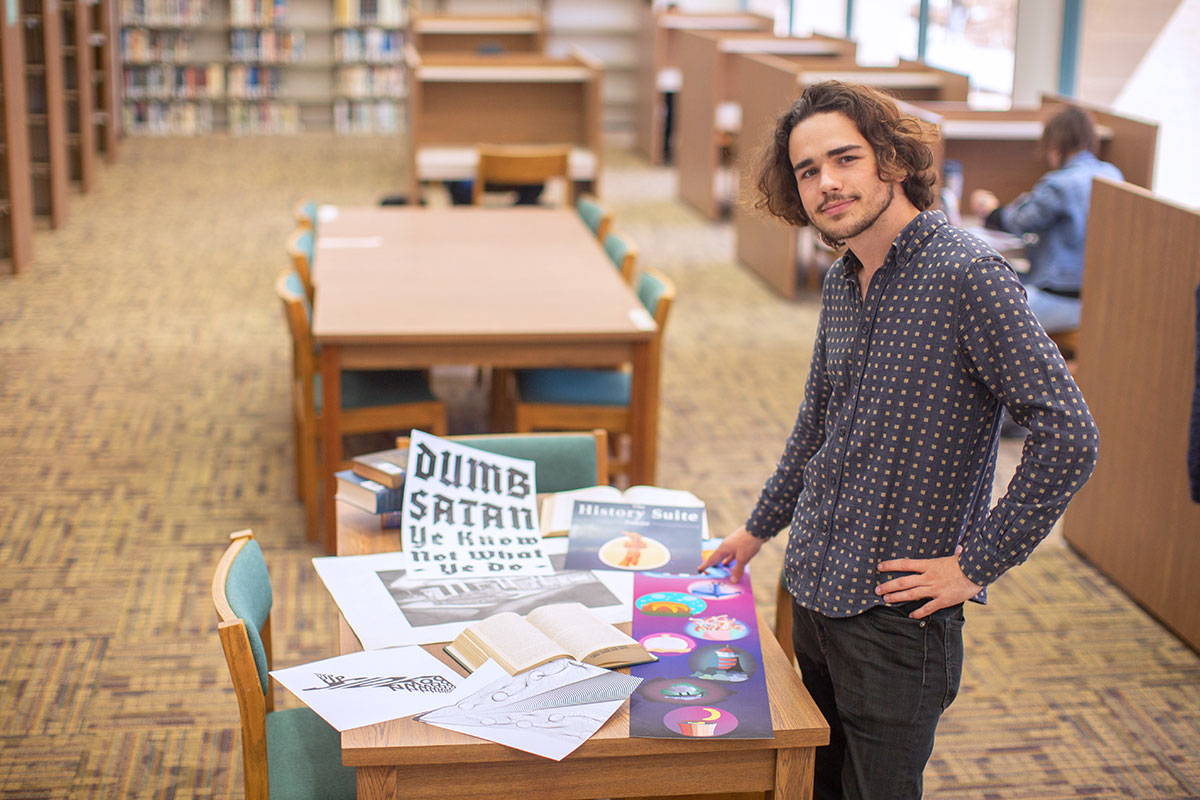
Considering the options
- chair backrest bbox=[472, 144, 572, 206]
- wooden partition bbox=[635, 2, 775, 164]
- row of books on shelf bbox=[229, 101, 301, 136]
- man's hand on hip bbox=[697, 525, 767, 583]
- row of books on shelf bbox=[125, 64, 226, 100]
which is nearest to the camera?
man's hand on hip bbox=[697, 525, 767, 583]

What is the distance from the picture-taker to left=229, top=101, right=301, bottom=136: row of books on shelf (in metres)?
12.5

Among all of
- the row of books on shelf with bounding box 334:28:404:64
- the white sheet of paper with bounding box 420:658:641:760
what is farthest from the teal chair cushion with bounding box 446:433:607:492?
the row of books on shelf with bounding box 334:28:404:64

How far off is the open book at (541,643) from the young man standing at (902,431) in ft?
0.96

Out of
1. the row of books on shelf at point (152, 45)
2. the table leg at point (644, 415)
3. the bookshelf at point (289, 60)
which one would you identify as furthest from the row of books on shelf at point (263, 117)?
the table leg at point (644, 415)

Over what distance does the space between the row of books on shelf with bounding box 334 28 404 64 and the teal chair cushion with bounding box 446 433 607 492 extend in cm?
1086

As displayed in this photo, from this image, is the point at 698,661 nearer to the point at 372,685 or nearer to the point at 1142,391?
the point at 372,685

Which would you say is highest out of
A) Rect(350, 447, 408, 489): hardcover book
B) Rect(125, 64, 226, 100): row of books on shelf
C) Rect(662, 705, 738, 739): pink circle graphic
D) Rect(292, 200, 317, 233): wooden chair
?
Rect(125, 64, 226, 100): row of books on shelf

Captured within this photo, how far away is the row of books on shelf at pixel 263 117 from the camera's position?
12.5m

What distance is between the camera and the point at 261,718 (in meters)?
1.79

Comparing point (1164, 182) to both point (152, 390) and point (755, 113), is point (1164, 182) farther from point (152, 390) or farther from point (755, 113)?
point (152, 390)

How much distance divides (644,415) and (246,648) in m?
2.18

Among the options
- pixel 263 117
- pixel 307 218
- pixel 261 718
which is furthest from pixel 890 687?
pixel 263 117

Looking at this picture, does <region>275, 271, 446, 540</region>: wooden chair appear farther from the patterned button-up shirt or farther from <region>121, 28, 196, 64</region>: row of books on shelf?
<region>121, 28, 196, 64</region>: row of books on shelf

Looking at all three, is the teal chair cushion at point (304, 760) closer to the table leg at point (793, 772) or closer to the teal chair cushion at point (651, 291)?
the table leg at point (793, 772)
